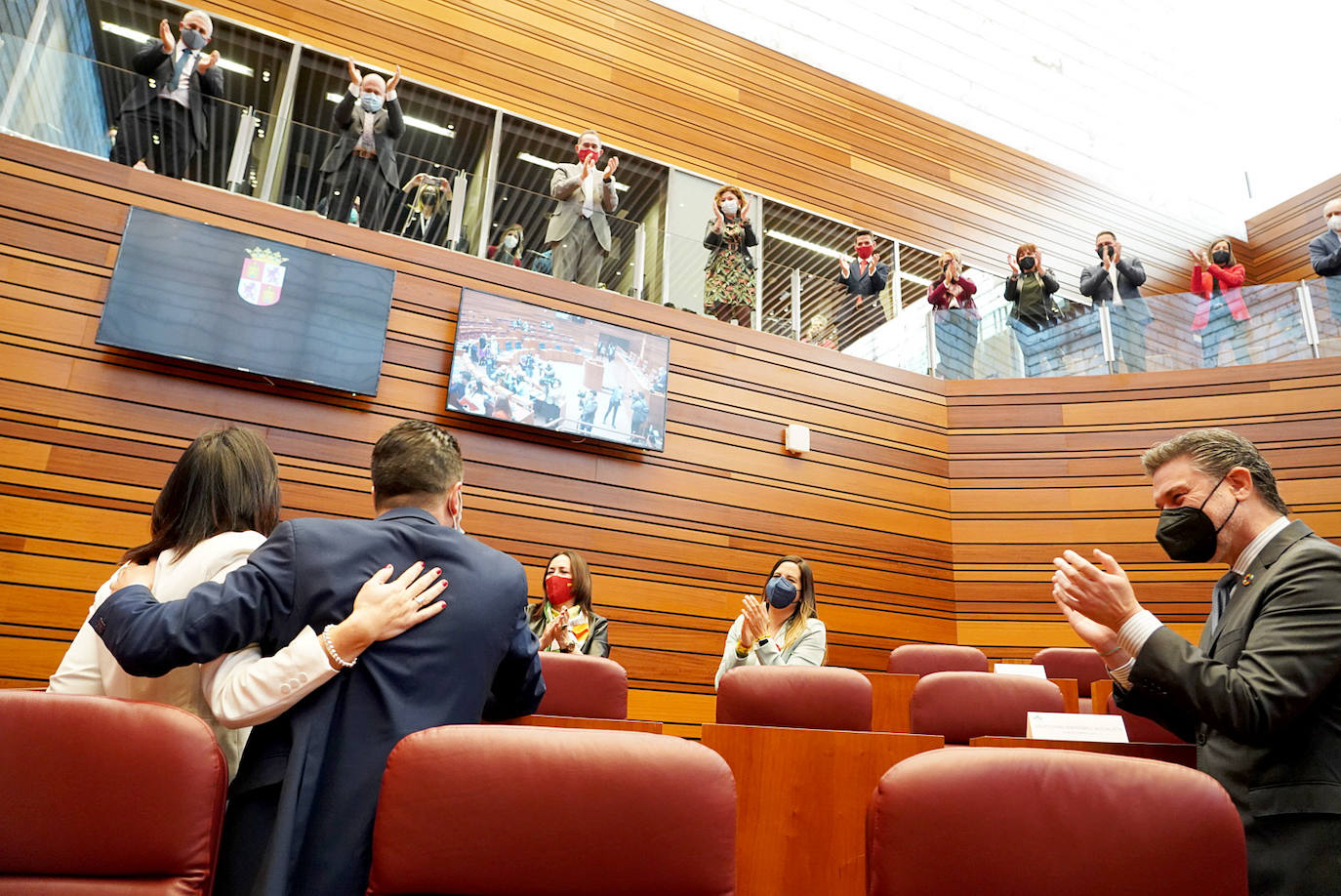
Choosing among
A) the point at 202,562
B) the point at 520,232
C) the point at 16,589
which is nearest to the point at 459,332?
the point at 520,232

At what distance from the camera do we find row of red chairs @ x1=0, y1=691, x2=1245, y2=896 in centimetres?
103

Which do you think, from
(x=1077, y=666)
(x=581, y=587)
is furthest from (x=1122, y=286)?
(x=581, y=587)

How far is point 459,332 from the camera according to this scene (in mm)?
5254

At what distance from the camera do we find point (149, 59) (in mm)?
4832

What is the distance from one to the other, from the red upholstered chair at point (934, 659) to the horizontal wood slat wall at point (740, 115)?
4617mm

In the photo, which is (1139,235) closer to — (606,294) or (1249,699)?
(606,294)

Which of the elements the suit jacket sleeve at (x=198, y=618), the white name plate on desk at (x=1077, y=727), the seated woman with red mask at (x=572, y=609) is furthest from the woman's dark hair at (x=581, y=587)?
the suit jacket sleeve at (x=198, y=618)

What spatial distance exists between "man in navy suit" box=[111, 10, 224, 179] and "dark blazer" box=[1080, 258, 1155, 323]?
6.47m

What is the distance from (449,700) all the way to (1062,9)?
1117 cm

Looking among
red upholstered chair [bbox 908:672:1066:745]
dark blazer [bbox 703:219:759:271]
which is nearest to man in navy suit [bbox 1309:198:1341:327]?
dark blazer [bbox 703:219:759:271]

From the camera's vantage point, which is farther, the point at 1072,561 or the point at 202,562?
the point at 1072,561

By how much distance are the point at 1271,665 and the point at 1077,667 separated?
126 inches

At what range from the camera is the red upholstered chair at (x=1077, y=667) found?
4.29 meters

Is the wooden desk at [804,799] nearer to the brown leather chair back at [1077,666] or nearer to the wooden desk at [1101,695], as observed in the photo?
the wooden desk at [1101,695]
